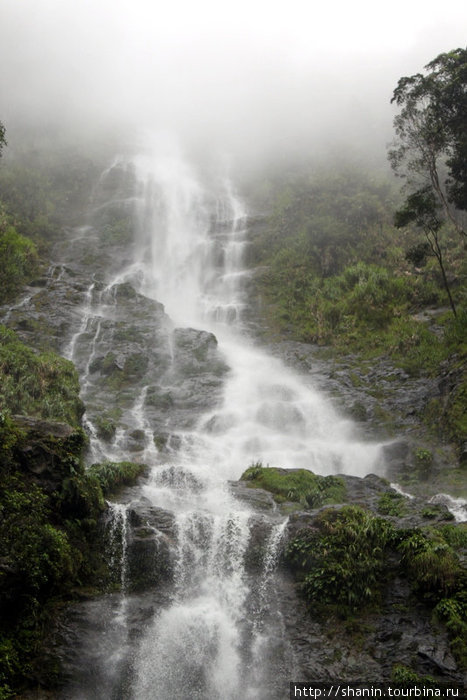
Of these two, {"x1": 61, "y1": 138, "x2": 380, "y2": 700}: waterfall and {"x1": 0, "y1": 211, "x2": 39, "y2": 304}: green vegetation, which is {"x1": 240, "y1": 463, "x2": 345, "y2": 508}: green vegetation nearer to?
{"x1": 61, "y1": 138, "x2": 380, "y2": 700}: waterfall

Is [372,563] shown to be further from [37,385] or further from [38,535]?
[37,385]

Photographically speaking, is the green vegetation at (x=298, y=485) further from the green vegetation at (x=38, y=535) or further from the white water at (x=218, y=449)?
the green vegetation at (x=38, y=535)

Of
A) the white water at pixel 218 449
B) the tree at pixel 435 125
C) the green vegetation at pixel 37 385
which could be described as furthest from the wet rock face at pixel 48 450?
the tree at pixel 435 125

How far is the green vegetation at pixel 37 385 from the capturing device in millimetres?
18891

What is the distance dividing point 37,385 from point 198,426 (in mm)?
7804

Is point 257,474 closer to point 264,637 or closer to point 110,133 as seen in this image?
point 264,637

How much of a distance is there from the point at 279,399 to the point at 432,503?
38.3 feet

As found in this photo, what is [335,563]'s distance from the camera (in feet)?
40.7

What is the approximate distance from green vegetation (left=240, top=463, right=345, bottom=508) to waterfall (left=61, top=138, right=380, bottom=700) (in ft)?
4.49

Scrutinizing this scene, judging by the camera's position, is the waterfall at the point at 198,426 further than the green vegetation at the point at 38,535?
Yes

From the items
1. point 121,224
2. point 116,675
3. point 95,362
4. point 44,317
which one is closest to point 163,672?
point 116,675

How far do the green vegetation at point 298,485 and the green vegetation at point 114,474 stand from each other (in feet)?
14.3

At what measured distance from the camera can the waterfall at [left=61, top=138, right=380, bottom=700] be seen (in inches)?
446

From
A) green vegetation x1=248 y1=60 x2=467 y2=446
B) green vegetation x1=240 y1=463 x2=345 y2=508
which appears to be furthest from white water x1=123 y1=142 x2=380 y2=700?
green vegetation x1=248 y1=60 x2=467 y2=446
